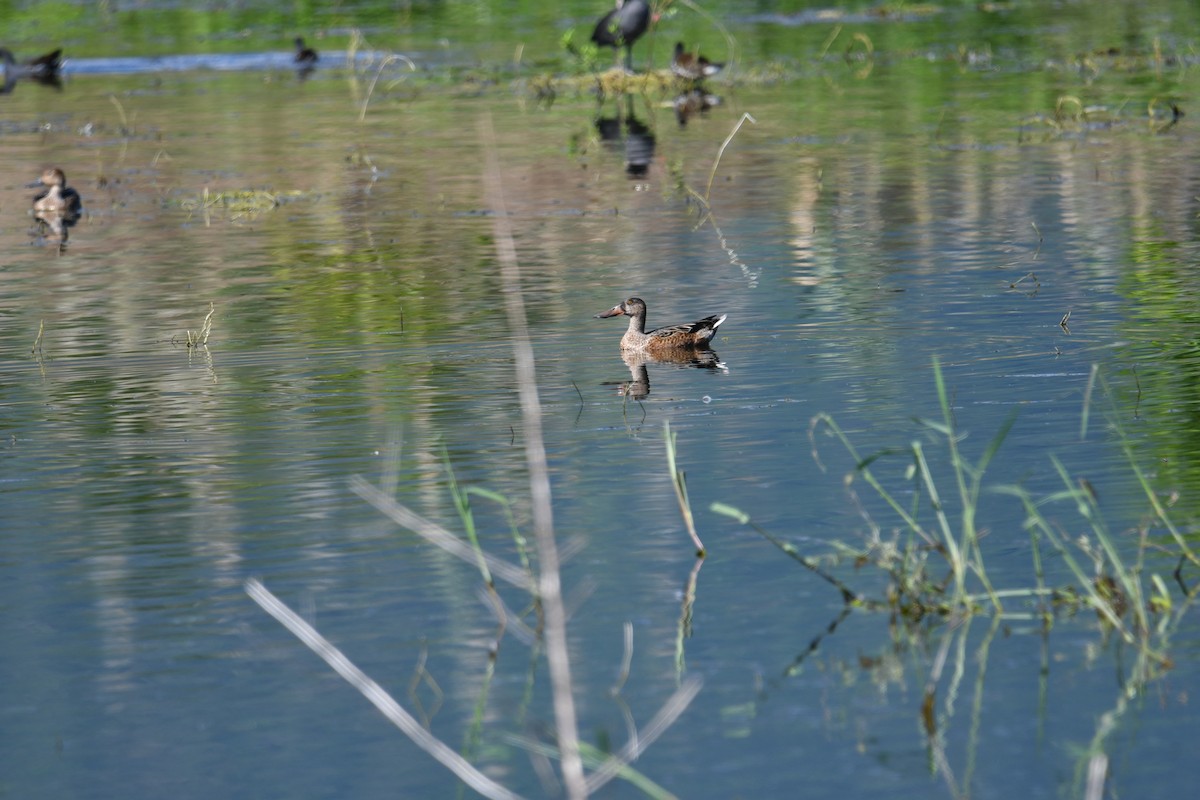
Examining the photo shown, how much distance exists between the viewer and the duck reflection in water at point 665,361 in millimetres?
13328

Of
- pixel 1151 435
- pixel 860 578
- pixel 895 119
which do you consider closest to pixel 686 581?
pixel 860 578

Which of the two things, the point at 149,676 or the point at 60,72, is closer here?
the point at 149,676

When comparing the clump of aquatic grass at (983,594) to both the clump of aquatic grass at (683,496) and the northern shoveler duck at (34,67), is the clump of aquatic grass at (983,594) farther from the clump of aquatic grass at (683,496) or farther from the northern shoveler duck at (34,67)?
the northern shoveler duck at (34,67)

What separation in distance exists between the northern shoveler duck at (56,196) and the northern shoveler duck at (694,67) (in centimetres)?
1373

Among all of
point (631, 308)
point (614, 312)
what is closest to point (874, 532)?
point (631, 308)

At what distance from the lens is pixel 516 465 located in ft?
35.6

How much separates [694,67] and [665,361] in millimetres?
20880

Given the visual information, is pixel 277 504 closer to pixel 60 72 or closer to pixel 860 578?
pixel 860 578

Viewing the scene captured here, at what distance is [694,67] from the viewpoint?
3394cm

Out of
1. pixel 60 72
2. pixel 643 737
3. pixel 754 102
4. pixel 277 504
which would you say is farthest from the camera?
pixel 60 72

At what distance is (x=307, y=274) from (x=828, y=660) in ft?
37.0

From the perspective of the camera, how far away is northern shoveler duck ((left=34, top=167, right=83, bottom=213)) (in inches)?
894

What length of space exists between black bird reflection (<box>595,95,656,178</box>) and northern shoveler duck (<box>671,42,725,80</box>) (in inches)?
65.0

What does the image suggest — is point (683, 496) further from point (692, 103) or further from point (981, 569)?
point (692, 103)
